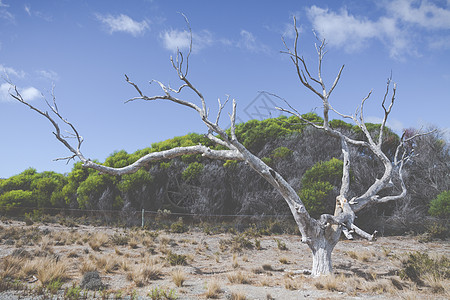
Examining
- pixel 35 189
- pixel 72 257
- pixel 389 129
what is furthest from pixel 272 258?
pixel 35 189

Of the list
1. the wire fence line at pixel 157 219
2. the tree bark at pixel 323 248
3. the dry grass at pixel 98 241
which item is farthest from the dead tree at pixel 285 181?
the wire fence line at pixel 157 219

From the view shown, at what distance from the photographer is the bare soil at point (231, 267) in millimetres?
5742

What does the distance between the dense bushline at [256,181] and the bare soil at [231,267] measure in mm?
2265

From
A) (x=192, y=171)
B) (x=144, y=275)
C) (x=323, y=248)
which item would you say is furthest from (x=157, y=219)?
(x=323, y=248)

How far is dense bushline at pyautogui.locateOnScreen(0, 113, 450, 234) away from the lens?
13828mm

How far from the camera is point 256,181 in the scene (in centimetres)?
1614

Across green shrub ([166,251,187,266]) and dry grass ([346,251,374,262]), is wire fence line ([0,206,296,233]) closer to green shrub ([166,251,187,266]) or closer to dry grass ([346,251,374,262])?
dry grass ([346,251,374,262])

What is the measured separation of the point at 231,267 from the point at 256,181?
8085 millimetres

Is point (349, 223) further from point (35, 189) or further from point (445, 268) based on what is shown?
point (35, 189)

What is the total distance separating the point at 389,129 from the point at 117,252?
49.1 ft

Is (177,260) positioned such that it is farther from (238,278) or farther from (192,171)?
(192,171)

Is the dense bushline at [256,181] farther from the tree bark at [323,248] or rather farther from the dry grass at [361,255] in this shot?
the tree bark at [323,248]

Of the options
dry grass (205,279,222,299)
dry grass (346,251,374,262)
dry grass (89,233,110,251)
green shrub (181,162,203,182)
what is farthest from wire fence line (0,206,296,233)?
dry grass (205,279,222,299)

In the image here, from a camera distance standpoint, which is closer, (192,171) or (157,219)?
(157,219)
